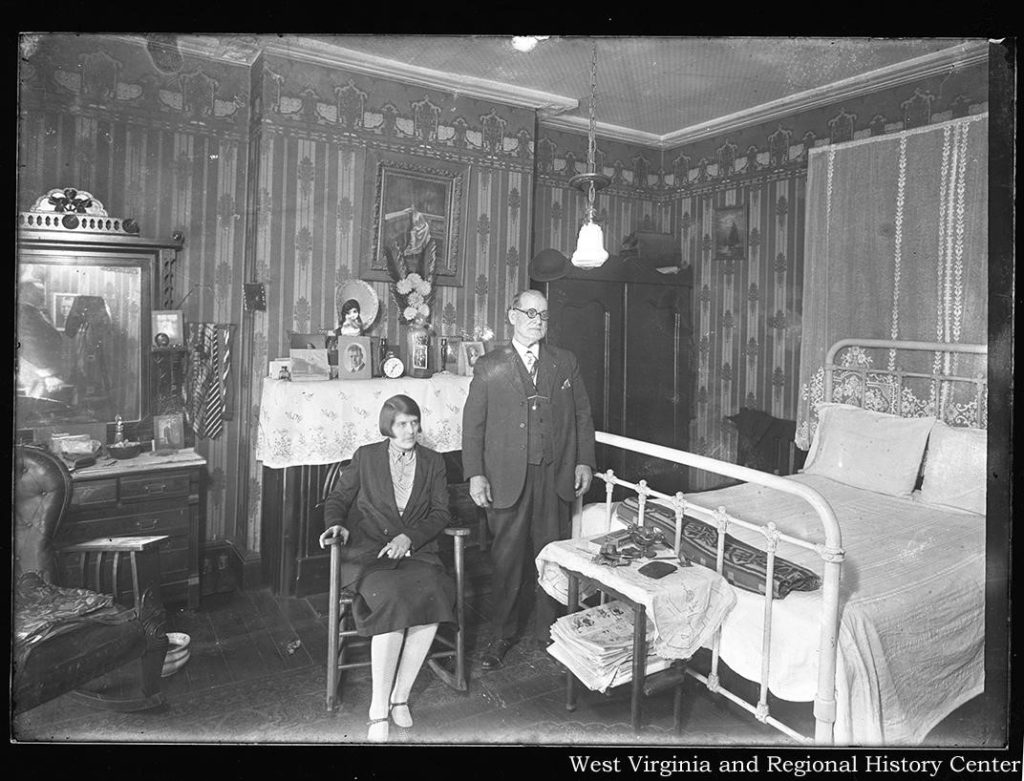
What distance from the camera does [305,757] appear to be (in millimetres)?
2324

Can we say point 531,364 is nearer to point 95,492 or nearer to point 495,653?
point 495,653

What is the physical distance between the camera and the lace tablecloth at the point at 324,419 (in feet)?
10.7

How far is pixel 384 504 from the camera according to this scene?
2.84 meters

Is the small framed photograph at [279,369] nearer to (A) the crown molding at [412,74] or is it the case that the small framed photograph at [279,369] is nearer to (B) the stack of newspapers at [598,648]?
(A) the crown molding at [412,74]

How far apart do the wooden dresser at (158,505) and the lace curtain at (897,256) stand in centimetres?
389

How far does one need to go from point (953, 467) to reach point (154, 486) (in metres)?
4.21

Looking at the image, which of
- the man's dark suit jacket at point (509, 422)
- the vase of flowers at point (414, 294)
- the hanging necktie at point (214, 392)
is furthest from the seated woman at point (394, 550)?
the hanging necktie at point (214, 392)

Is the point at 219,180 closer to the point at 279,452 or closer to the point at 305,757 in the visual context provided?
the point at 279,452

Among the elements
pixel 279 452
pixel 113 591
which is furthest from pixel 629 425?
pixel 113 591

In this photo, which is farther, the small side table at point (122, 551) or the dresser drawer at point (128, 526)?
the dresser drawer at point (128, 526)

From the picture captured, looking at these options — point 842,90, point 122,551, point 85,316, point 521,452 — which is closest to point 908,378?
point 842,90

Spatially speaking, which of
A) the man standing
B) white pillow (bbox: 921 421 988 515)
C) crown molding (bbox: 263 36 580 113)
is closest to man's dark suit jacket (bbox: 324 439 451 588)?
the man standing

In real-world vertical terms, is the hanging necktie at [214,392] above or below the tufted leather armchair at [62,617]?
above

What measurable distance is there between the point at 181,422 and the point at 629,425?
3131 mm
